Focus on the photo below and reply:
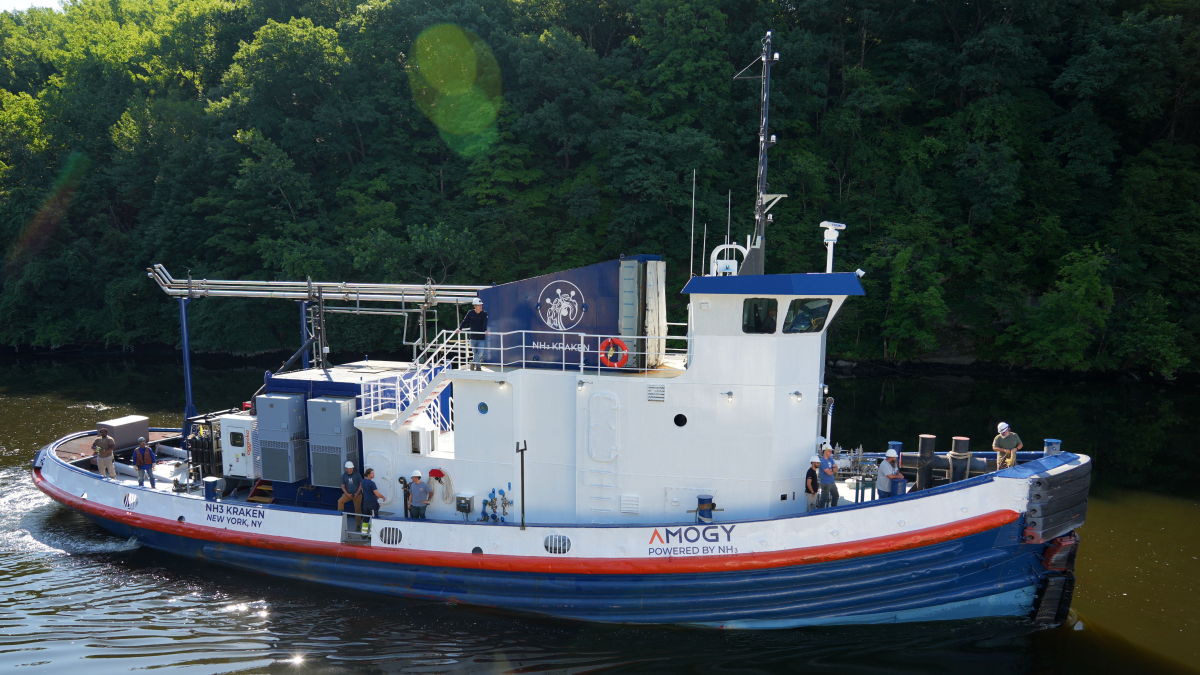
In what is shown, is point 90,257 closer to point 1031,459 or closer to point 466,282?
point 466,282

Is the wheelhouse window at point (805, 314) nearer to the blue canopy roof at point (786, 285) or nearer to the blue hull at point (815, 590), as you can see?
the blue canopy roof at point (786, 285)

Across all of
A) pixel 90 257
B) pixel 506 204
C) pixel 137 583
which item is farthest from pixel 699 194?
pixel 90 257

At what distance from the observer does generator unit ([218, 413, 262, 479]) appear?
1069cm

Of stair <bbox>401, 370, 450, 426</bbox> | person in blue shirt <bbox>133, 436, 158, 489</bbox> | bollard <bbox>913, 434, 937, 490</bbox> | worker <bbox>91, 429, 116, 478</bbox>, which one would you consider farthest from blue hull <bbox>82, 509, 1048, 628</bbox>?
worker <bbox>91, 429, 116, 478</bbox>

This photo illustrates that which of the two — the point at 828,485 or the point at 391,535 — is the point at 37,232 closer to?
the point at 391,535

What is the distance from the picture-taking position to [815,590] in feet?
27.0

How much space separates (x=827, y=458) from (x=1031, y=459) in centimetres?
281

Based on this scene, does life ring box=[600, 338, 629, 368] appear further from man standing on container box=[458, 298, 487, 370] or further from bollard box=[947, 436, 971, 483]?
bollard box=[947, 436, 971, 483]

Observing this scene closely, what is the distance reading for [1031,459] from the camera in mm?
9055

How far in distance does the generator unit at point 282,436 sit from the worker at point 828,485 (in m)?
7.44

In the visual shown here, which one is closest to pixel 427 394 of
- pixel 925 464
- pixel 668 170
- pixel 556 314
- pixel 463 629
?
pixel 556 314

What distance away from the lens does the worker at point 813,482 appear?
8.52 meters

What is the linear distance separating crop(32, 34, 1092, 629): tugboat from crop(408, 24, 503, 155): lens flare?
20.7 metres

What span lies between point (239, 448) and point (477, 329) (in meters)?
4.40
